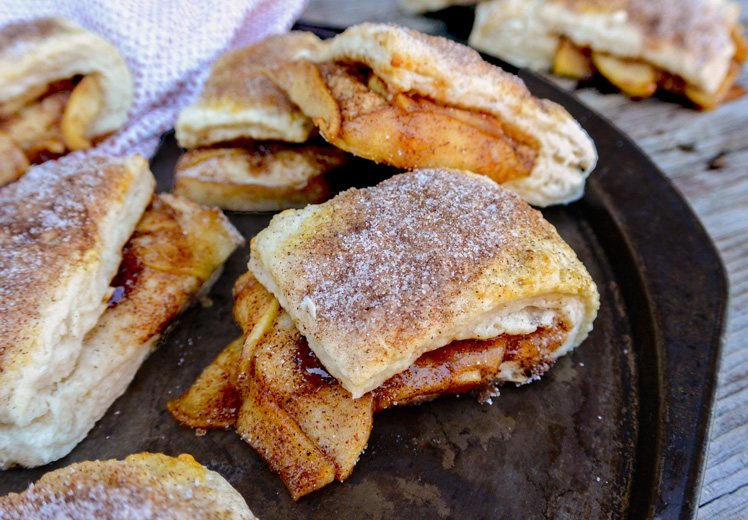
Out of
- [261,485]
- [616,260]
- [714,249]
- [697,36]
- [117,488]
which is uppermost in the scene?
[697,36]

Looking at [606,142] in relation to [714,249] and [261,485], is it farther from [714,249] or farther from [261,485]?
[261,485]

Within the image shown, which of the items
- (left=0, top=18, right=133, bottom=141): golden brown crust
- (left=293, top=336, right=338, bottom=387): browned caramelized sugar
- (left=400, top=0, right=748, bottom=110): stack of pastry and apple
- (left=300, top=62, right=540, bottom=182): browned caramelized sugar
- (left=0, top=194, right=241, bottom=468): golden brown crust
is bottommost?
(left=0, top=194, right=241, bottom=468): golden brown crust

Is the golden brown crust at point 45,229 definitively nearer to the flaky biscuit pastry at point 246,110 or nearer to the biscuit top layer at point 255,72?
the flaky biscuit pastry at point 246,110

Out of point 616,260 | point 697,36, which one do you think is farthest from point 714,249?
point 697,36

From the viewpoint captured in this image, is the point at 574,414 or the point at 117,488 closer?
the point at 117,488

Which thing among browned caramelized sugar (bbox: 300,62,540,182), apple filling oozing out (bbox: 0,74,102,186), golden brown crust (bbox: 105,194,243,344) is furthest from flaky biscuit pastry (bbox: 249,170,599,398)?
apple filling oozing out (bbox: 0,74,102,186)

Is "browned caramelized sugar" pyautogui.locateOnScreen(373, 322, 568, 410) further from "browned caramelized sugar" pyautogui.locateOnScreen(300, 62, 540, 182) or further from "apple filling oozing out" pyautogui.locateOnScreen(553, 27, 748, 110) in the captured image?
"apple filling oozing out" pyautogui.locateOnScreen(553, 27, 748, 110)
